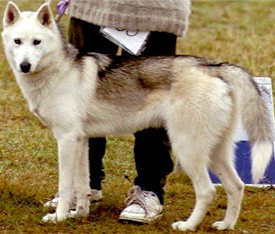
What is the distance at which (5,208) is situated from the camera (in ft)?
18.2

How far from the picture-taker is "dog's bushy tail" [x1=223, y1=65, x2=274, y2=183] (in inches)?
192

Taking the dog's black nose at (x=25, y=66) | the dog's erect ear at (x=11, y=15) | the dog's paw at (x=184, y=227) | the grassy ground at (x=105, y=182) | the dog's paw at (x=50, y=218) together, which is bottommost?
the grassy ground at (x=105, y=182)

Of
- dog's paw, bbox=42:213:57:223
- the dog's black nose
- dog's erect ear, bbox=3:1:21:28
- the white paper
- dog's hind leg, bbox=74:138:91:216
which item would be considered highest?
dog's erect ear, bbox=3:1:21:28

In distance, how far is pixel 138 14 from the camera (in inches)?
208

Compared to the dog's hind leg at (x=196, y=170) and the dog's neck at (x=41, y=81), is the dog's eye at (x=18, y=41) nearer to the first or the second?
the dog's neck at (x=41, y=81)

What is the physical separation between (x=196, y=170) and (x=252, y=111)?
0.48 m

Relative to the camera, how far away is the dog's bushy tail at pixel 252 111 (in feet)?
16.0

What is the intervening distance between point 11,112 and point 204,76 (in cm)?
399

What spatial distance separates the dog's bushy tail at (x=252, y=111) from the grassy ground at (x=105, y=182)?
69 cm

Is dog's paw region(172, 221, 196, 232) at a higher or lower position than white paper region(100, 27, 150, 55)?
lower

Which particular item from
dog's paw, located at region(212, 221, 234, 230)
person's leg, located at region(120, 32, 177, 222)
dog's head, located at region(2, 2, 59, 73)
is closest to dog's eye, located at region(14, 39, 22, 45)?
dog's head, located at region(2, 2, 59, 73)

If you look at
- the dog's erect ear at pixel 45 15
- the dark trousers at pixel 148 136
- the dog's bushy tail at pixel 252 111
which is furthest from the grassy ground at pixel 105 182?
the dog's erect ear at pixel 45 15

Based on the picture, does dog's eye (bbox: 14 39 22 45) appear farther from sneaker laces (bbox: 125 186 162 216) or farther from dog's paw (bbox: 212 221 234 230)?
dog's paw (bbox: 212 221 234 230)

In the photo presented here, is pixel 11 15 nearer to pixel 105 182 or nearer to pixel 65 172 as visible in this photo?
pixel 65 172
